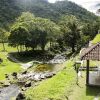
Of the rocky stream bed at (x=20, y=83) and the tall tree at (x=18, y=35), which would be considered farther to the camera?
Result: the tall tree at (x=18, y=35)

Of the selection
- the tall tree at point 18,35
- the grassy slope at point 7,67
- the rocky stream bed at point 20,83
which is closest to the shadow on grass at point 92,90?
the rocky stream bed at point 20,83

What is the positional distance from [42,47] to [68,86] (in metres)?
56.6

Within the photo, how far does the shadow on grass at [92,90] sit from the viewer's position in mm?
32438

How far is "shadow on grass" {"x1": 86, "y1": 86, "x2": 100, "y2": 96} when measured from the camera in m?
32.4

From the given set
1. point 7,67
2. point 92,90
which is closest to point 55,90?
point 92,90

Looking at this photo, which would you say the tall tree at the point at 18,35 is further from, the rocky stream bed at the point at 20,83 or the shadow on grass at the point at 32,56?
the rocky stream bed at the point at 20,83

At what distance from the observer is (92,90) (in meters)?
33.2

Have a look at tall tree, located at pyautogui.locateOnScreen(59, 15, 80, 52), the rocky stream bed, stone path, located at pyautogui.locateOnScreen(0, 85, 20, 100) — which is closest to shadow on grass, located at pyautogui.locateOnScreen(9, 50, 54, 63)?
tall tree, located at pyautogui.locateOnScreen(59, 15, 80, 52)

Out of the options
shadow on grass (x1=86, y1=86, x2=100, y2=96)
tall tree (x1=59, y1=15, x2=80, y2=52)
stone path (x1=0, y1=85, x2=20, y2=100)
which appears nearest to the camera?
shadow on grass (x1=86, y1=86, x2=100, y2=96)

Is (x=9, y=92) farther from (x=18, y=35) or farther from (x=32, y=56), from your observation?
(x=18, y=35)

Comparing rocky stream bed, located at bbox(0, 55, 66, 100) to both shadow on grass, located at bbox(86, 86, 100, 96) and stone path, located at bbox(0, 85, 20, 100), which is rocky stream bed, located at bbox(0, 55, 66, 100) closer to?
stone path, located at bbox(0, 85, 20, 100)

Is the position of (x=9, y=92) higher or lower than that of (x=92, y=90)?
lower

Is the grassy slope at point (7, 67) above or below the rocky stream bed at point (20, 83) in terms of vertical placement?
above

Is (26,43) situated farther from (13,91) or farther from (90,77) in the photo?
(90,77)
